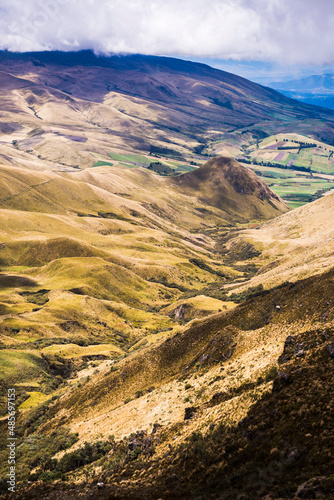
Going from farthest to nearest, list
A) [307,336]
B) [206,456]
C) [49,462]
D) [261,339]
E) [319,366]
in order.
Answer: [261,339] < [49,462] < [307,336] < [319,366] < [206,456]

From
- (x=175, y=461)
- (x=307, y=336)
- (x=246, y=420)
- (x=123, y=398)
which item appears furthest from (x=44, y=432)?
(x=307, y=336)

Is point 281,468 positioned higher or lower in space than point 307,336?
lower

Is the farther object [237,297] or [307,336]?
[237,297]

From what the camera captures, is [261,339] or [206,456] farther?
[261,339]

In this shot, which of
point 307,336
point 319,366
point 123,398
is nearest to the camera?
point 319,366

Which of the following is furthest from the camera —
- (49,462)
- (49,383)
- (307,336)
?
(49,383)

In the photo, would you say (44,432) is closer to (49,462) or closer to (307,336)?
(49,462)

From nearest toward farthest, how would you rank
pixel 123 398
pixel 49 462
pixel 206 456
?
pixel 206 456
pixel 49 462
pixel 123 398

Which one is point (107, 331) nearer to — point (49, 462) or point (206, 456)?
point (49, 462)

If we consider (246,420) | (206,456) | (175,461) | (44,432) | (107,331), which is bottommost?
(107,331)

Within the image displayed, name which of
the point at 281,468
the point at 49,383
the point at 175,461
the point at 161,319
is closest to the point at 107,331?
the point at 161,319
